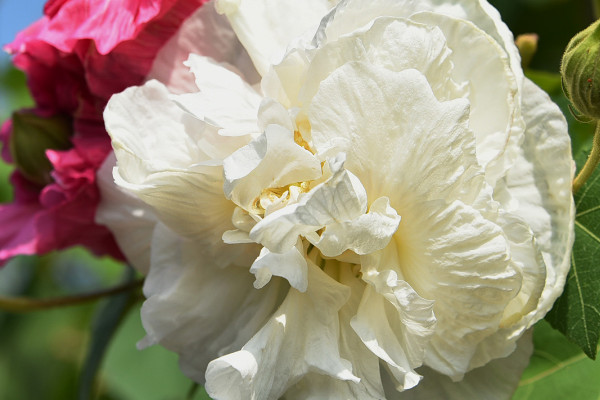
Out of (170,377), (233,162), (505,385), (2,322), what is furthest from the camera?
(2,322)

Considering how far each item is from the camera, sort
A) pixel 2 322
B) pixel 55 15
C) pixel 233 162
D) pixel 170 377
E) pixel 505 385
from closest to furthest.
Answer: pixel 233 162 → pixel 505 385 → pixel 55 15 → pixel 170 377 → pixel 2 322

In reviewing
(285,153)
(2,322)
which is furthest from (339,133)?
(2,322)

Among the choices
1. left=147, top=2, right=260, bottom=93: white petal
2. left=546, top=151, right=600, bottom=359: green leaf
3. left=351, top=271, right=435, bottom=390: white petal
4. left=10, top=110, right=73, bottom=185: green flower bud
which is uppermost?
left=147, top=2, right=260, bottom=93: white petal

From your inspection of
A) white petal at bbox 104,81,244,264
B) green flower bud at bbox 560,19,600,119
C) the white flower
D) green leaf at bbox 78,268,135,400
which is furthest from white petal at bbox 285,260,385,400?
green leaf at bbox 78,268,135,400

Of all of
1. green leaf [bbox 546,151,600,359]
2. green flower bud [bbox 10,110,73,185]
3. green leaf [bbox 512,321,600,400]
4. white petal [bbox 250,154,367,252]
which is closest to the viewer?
white petal [bbox 250,154,367,252]

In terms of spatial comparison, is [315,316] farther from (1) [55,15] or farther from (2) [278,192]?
(1) [55,15]

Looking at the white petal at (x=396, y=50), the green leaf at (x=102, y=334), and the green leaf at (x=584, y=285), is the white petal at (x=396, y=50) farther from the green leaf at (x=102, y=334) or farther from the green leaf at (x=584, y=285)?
the green leaf at (x=102, y=334)

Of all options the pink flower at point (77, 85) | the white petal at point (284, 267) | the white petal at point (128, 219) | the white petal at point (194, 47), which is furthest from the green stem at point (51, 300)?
the white petal at point (284, 267)

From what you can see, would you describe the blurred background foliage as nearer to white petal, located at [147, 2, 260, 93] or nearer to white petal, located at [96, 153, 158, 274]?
white petal, located at [96, 153, 158, 274]
